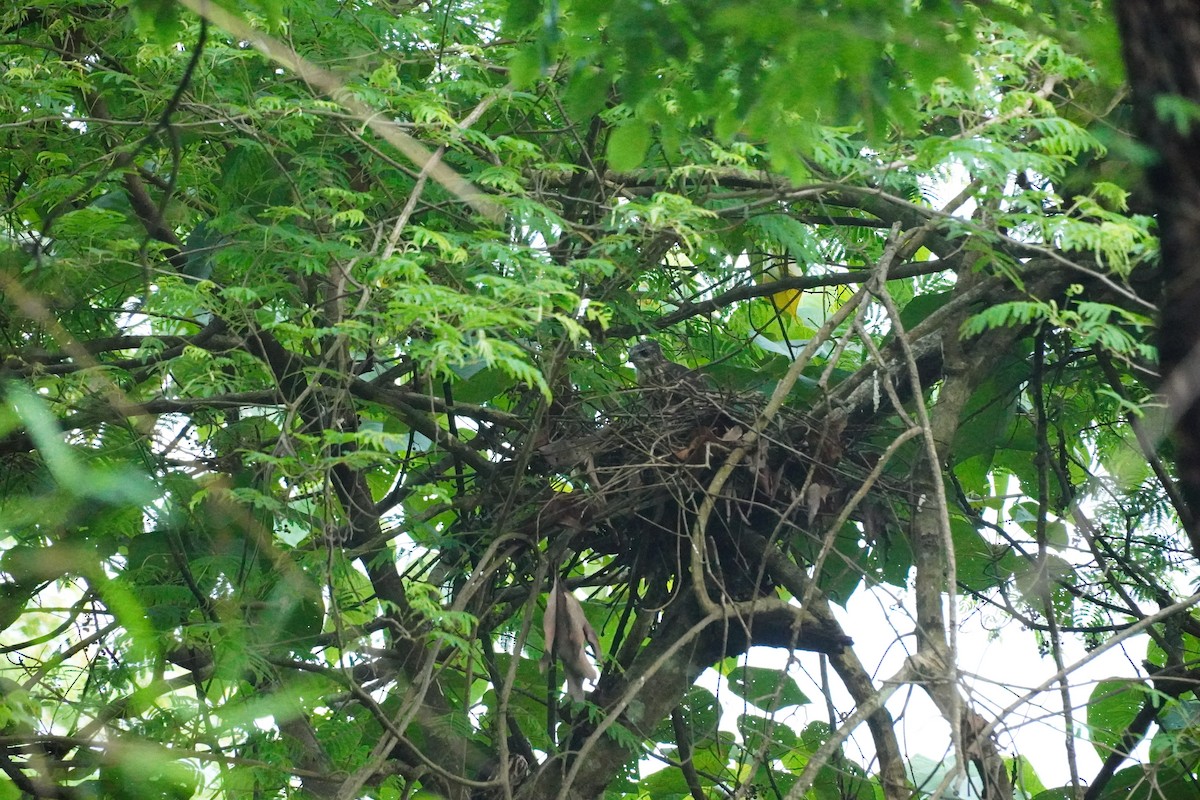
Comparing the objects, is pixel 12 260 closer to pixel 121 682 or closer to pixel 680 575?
pixel 121 682

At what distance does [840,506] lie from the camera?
11.7 feet

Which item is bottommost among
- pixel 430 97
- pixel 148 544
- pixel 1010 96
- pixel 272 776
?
pixel 272 776

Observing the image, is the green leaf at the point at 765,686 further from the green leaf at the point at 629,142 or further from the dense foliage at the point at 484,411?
the green leaf at the point at 629,142

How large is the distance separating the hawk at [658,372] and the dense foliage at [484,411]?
23 mm

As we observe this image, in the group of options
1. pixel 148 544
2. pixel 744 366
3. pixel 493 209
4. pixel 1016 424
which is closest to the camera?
pixel 493 209

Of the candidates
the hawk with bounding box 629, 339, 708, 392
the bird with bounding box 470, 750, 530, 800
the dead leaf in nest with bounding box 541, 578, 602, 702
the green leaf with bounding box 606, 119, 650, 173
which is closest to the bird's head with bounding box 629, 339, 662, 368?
the hawk with bounding box 629, 339, 708, 392

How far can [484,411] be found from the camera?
3.88 meters

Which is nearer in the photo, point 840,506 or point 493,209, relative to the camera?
point 493,209

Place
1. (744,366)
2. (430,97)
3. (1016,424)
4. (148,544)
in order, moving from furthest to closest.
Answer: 1. (744,366)
2. (1016,424)
3. (148,544)
4. (430,97)

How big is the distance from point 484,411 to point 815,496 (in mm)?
1172

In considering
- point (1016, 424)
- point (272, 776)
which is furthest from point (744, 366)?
point (272, 776)

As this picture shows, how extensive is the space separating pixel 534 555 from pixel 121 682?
4.16 feet

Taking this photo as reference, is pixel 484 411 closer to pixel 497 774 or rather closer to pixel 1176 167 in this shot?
pixel 497 774

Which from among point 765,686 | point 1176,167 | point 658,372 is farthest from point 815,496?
point 1176,167
